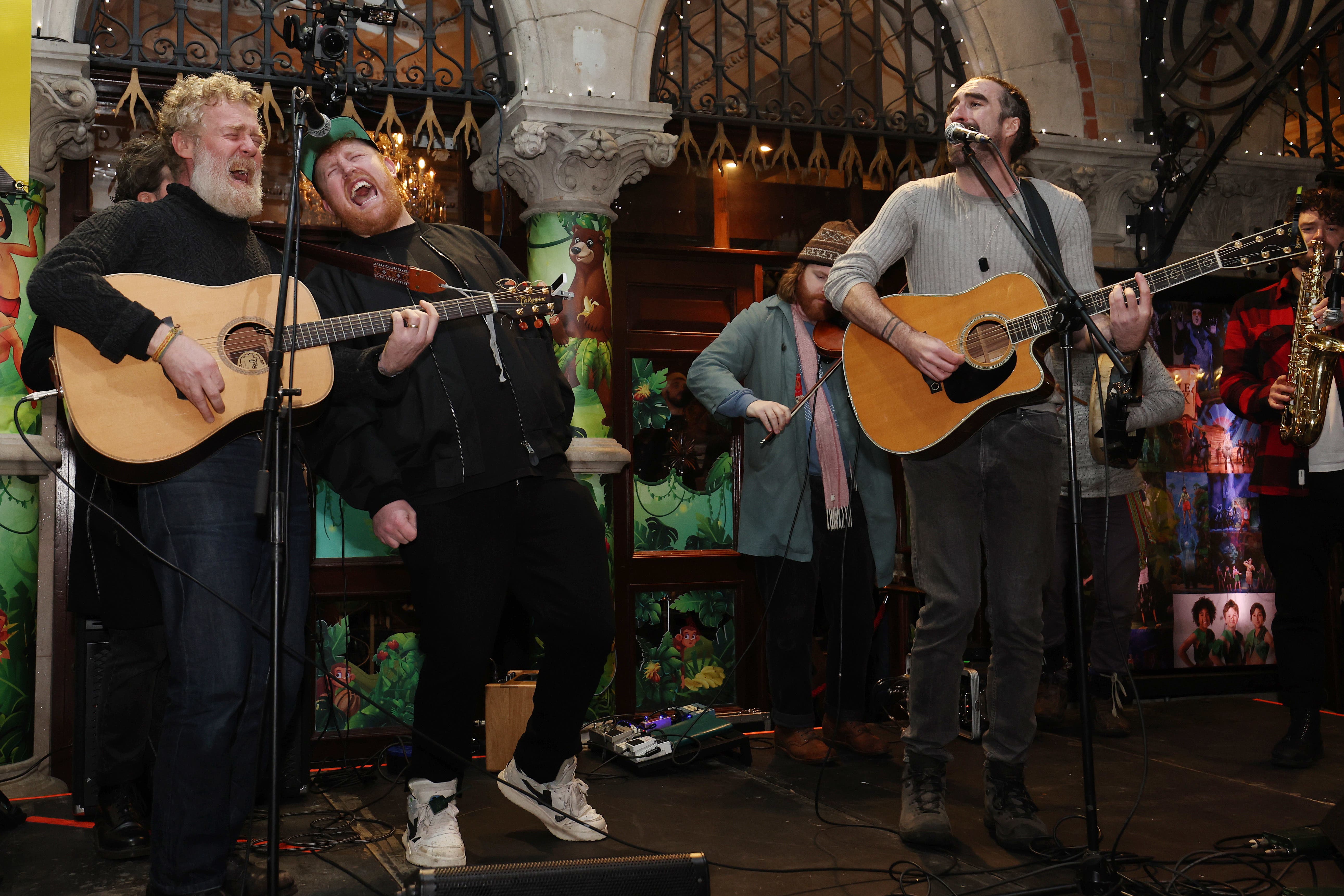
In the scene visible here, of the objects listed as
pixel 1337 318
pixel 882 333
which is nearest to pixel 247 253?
pixel 882 333

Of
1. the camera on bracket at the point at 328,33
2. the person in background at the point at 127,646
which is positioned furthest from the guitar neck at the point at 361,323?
the person in background at the point at 127,646

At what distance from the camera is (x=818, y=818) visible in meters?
3.35

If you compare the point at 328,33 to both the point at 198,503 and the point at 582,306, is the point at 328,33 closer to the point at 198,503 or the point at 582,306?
the point at 198,503

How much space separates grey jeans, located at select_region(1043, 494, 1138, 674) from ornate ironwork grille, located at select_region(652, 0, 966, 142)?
6.89ft

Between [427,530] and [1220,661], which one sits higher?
[427,530]

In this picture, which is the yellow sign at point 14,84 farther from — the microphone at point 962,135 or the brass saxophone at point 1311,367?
the brass saxophone at point 1311,367

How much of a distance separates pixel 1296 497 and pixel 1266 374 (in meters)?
0.50

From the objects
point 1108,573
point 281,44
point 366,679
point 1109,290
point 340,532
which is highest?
point 281,44

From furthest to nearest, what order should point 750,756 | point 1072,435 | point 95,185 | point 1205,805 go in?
point 95,185 → point 750,756 → point 1205,805 → point 1072,435

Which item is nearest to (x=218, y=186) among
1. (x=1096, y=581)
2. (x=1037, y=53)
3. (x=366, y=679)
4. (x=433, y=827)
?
(x=433, y=827)

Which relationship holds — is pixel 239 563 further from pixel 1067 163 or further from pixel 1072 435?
pixel 1067 163

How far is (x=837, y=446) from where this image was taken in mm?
4234

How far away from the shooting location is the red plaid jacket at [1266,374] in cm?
410

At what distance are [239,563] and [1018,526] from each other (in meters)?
2.06
